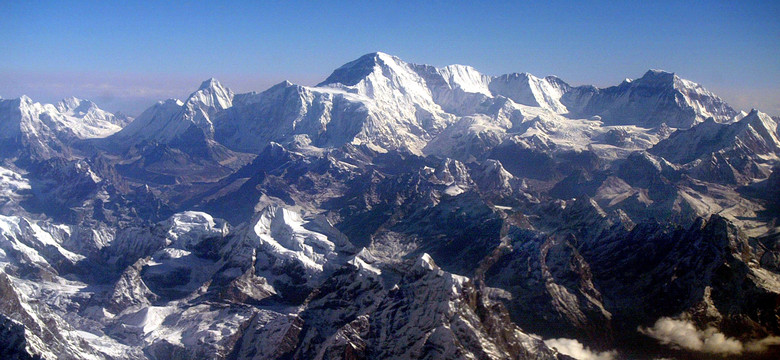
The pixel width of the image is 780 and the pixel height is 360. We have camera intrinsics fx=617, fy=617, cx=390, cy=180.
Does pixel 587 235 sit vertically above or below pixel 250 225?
above

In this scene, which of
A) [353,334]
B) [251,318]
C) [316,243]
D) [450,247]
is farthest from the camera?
[450,247]

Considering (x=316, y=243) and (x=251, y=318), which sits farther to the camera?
(x=316, y=243)

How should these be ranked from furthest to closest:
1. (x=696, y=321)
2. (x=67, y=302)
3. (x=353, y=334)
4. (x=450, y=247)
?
(x=450, y=247)
(x=67, y=302)
(x=696, y=321)
(x=353, y=334)

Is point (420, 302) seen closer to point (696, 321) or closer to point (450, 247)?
point (696, 321)

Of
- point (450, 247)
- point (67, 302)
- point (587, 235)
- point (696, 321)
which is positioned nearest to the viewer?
point (696, 321)

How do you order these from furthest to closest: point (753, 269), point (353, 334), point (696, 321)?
point (753, 269)
point (696, 321)
point (353, 334)

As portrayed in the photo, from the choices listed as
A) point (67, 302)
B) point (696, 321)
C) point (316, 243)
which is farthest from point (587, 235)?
point (67, 302)

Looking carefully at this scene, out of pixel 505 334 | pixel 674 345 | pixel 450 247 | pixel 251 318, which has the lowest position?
pixel 251 318

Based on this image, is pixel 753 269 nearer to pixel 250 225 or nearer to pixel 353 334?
pixel 353 334

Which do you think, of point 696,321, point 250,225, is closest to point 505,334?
point 696,321
